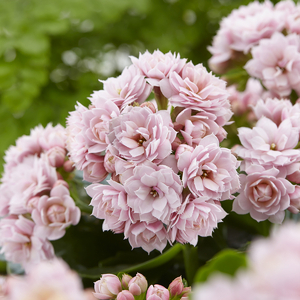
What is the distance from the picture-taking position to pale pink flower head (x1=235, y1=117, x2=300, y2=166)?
17.8 inches

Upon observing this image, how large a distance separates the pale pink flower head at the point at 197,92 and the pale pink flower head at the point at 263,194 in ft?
0.27

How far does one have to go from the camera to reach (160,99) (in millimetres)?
477

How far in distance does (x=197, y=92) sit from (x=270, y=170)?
137 mm

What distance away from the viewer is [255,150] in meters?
0.47

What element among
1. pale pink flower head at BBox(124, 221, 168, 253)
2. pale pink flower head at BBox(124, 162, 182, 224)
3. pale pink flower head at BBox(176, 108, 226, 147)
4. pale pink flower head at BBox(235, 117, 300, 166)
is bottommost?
pale pink flower head at BBox(124, 221, 168, 253)

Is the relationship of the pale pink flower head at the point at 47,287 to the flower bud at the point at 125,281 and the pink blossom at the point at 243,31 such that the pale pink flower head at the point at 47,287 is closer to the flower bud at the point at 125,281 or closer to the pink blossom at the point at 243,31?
the flower bud at the point at 125,281

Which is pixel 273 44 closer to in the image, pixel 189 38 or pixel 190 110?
pixel 190 110

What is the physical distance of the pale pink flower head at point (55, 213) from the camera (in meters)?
0.50

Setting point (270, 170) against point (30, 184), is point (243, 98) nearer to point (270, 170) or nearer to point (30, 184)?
point (270, 170)

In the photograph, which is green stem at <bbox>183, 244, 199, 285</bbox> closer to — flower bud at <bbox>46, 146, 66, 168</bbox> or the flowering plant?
the flowering plant

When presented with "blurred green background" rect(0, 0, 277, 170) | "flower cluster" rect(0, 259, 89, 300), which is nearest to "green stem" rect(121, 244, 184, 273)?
"flower cluster" rect(0, 259, 89, 300)

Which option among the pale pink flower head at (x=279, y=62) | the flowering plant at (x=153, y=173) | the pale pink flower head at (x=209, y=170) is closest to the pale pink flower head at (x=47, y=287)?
the flowering plant at (x=153, y=173)

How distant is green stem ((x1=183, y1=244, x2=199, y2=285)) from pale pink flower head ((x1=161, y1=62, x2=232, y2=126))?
196 mm

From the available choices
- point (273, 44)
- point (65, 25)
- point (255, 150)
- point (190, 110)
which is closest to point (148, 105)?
point (190, 110)
